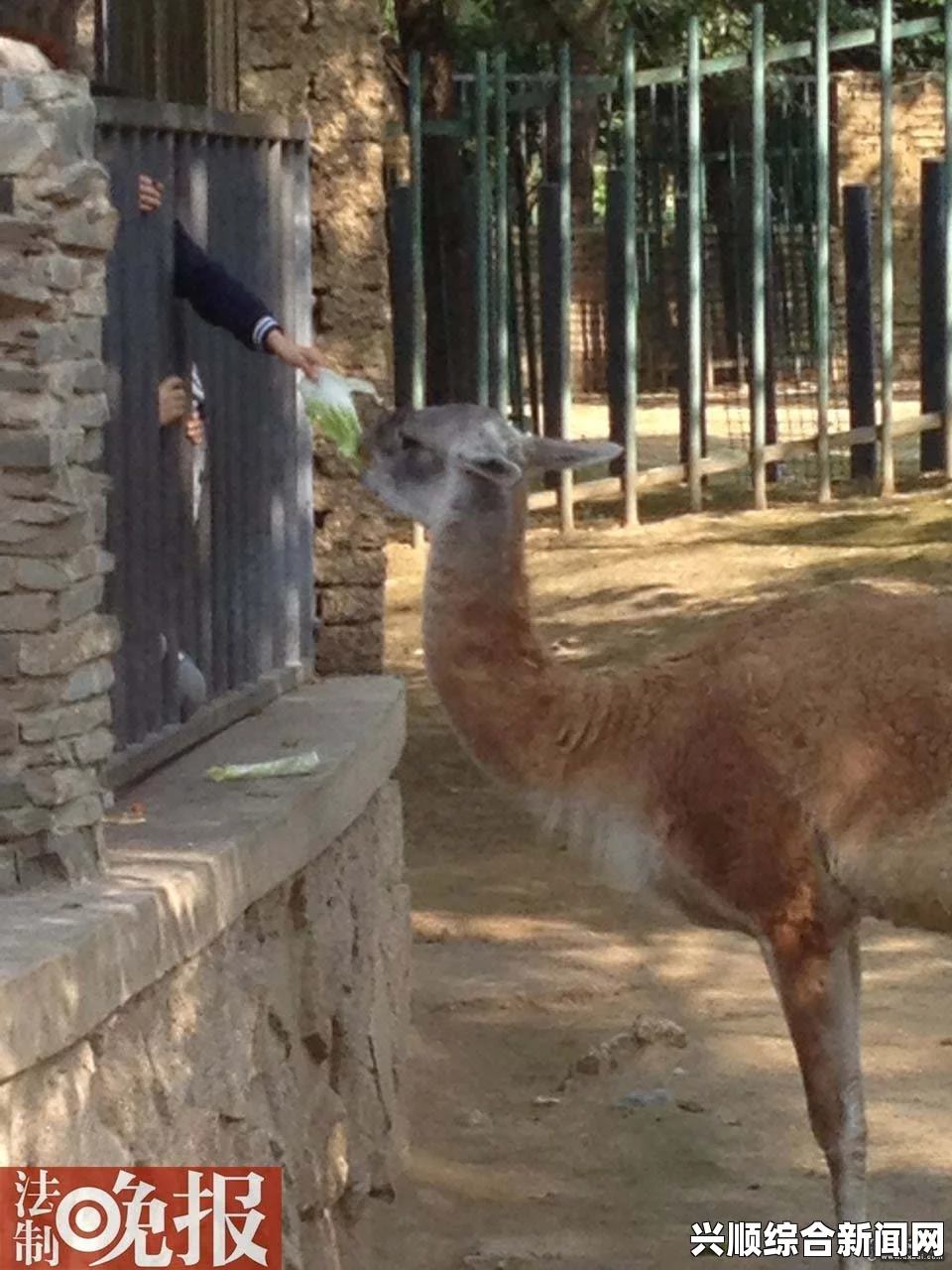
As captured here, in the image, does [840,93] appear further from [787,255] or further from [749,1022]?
[749,1022]

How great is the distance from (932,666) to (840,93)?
17.4 meters

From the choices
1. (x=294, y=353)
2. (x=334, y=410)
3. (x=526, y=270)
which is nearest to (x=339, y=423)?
(x=334, y=410)

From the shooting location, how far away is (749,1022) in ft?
26.8

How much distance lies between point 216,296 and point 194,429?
0.32 m

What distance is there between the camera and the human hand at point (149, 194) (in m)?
5.85

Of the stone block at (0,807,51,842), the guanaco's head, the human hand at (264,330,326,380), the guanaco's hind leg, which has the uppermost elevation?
the human hand at (264,330,326,380)

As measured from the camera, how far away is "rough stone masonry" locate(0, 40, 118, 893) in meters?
4.55

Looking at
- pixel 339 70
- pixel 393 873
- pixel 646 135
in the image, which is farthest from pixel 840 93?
pixel 393 873

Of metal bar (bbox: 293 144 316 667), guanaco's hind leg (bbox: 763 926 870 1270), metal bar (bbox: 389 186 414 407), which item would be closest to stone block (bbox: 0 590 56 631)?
guanaco's hind leg (bbox: 763 926 870 1270)

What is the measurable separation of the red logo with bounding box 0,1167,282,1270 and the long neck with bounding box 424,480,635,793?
3.88ft

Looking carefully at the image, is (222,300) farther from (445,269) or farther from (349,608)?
(445,269)

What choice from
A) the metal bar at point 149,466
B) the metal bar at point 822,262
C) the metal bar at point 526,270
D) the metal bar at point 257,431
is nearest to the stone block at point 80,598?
the metal bar at point 149,466

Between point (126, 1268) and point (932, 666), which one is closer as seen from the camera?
point (126, 1268)

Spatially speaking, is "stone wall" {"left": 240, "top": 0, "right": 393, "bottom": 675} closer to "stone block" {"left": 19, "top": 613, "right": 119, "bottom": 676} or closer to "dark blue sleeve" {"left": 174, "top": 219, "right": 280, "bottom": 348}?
"dark blue sleeve" {"left": 174, "top": 219, "right": 280, "bottom": 348}
